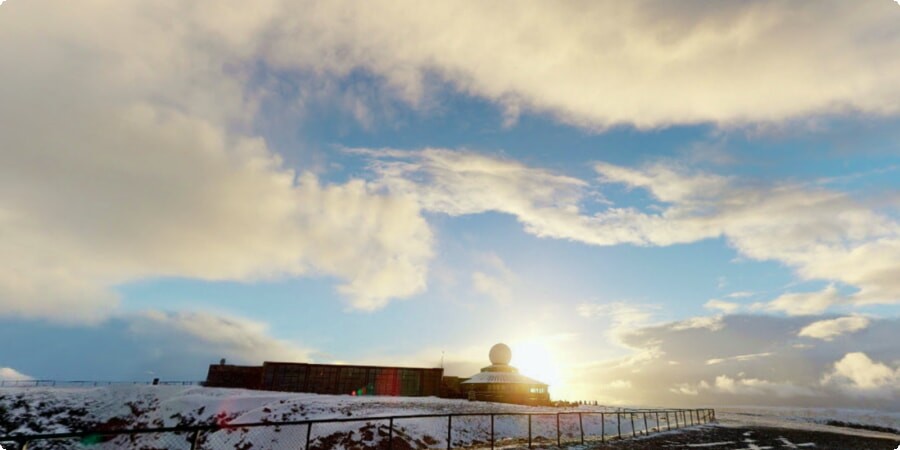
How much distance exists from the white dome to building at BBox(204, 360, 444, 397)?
10876mm

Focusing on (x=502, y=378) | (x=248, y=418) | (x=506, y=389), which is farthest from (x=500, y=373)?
(x=248, y=418)

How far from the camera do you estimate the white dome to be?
83500 mm

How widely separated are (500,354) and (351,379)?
2685 cm

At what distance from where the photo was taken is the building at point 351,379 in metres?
77.2

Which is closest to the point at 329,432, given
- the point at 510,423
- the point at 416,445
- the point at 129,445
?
the point at 416,445

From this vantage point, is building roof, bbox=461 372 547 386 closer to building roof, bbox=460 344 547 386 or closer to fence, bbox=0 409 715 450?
building roof, bbox=460 344 547 386

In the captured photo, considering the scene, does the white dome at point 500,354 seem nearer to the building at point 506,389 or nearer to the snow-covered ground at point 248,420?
the building at point 506,389

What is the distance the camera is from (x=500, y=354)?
83.8 m

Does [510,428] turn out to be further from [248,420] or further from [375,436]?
[248,420]

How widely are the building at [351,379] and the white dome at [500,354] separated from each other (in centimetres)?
1088

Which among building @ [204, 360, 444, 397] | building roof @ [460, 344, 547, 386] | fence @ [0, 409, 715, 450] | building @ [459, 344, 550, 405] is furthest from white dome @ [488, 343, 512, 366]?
fence @ [0, 409, 715, 450]

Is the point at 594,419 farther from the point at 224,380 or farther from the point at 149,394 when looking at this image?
the point at 224,380

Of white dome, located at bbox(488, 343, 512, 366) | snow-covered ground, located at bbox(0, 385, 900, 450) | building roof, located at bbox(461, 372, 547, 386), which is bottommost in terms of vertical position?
snow-covered ground, located at bbox(0, 385, 900, 450)

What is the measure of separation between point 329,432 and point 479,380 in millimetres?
43785
